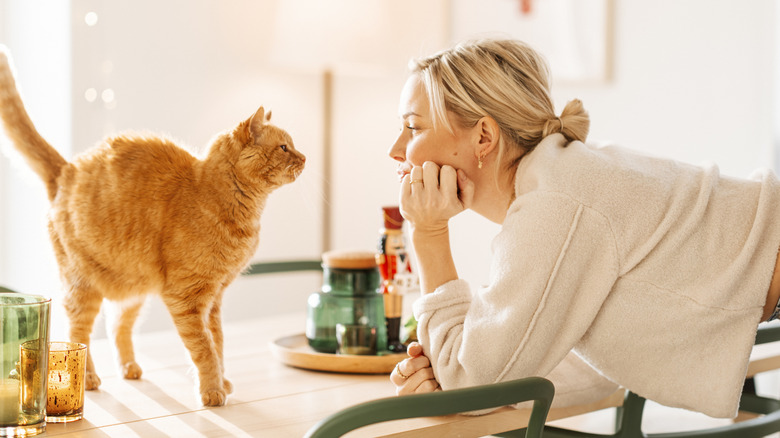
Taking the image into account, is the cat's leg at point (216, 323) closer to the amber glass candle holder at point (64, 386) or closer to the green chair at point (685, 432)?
the amber glass candle holder at point (64, 386)

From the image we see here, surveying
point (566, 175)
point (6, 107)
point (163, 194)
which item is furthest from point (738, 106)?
point (6, 107)

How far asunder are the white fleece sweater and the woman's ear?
74 millimetres

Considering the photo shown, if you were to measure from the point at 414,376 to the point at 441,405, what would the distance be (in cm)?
27

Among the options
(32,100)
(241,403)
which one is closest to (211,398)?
(241,403)

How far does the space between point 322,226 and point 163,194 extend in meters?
2.27

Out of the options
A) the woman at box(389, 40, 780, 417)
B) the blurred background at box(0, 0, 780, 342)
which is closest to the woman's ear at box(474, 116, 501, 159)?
the woman at box(389, 40, 780, 417)

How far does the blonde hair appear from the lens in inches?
48.4

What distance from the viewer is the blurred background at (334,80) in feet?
8.14

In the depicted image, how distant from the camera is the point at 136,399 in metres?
1.16

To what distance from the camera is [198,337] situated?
45.0 inches

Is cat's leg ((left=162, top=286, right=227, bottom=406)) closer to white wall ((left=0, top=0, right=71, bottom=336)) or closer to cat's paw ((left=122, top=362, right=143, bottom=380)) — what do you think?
cat's paw ((left=122, top=362, right=143, bottom=380))

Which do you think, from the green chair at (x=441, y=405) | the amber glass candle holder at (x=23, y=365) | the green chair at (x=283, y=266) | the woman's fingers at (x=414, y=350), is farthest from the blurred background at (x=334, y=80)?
the green chair at (x=441, y=405)

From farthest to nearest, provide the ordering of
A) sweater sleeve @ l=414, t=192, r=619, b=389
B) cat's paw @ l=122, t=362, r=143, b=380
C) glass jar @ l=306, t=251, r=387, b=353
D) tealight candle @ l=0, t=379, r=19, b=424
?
glass jar @ l=306, t=251, r=387, b=353 < cat's paw @ l=122, t=362, r=143, b=380 < sweater sleeve @ l=414, t=192, r=619, b=389 < tealight candle @ l=0, t=379, r=19, b=424

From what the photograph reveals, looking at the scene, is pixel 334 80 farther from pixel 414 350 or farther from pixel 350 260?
pixel 414 350
